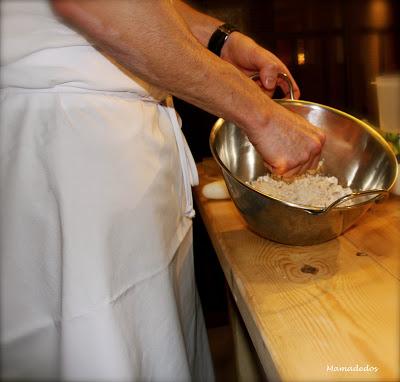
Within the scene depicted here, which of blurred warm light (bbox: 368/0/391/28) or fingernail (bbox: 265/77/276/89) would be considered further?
fingernail (bbox: 265/77/276/89)

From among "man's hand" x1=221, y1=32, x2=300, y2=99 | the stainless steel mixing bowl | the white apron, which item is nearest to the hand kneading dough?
the stainless steel mixing bowl

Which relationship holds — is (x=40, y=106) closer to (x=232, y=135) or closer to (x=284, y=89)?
(x=232, y=135)

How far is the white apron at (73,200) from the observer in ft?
1.34

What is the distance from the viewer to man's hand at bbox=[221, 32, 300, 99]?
71 centimetres

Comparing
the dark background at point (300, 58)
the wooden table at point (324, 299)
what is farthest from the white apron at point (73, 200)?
the dark background at point (300, 58)

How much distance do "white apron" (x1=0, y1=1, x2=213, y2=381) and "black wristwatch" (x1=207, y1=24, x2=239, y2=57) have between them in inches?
11.9

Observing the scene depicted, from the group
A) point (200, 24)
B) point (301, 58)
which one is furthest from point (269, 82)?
point (301, 58)

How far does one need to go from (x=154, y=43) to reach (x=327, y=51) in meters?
0.85

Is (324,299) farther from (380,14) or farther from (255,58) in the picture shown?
(255,58)

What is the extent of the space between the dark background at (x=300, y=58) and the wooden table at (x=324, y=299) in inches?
14.9

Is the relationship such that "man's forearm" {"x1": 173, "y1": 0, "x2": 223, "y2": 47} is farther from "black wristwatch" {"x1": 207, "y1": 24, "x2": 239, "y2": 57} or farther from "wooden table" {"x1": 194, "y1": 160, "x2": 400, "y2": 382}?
"wooden table" {"x1": 194, "y1": 160, "x2": 400, "y2": 382}

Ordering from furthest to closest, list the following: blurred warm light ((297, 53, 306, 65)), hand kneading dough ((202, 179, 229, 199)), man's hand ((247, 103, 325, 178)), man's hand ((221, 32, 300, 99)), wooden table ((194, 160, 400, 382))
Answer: blurred warm light ((297, 53, 306, 65)), hand kneading dough ((202, 179, 229, 199)), man's hand ((221, 32, 300, 99)), man's hand ((247, 103, 325, 178)), wooden table ((194, 160, 400, 382))

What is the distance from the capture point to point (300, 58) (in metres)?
1.22

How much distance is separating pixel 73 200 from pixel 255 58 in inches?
18.9
